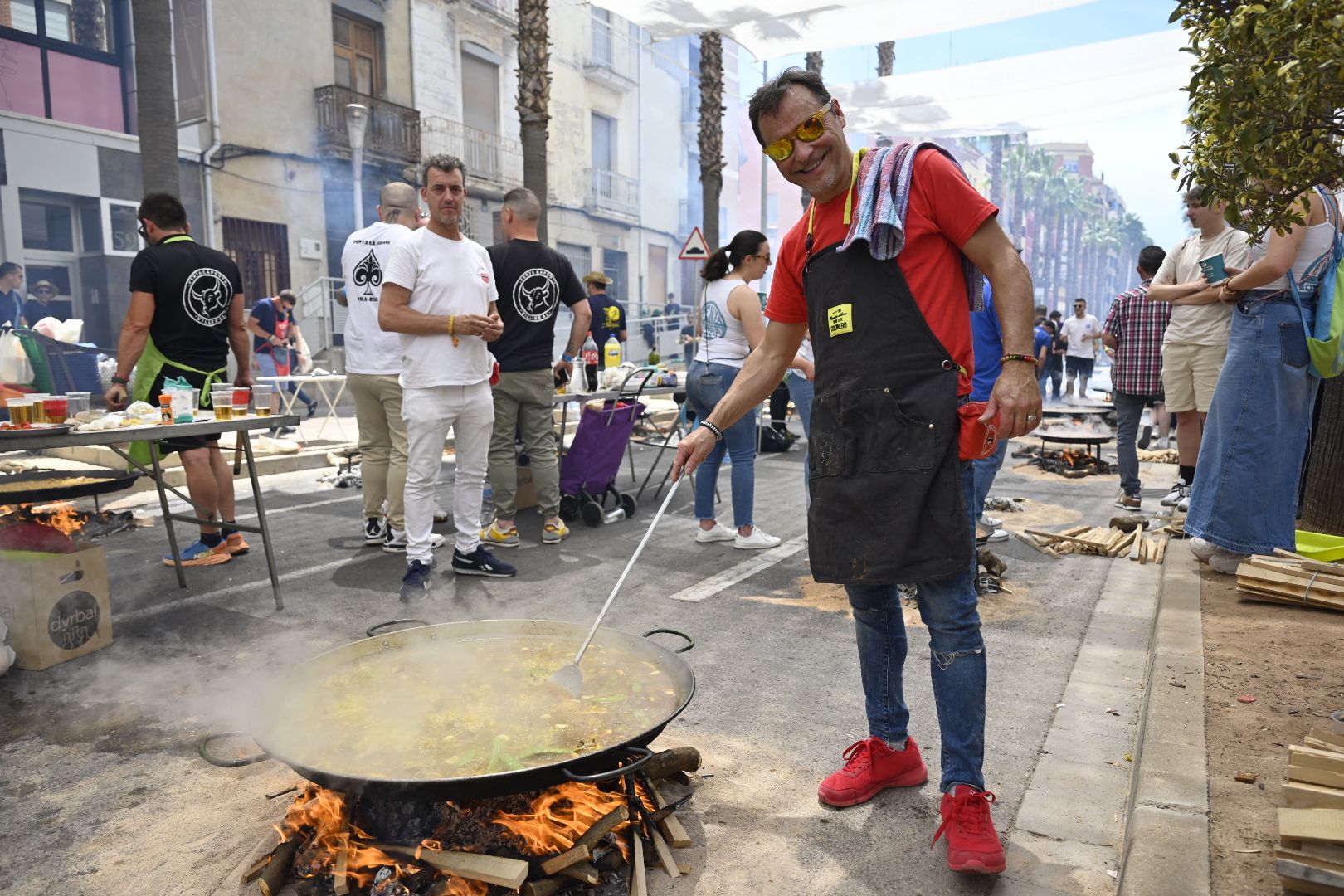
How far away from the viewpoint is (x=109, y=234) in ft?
50.7

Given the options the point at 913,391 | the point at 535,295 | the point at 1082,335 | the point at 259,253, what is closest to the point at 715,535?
the point at 535,295

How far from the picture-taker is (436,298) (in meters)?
4.93

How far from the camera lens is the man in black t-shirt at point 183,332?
520 cm

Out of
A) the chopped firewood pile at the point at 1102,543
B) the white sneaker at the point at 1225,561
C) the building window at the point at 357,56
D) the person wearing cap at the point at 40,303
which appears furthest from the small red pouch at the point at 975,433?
the building window at the point at 357,56

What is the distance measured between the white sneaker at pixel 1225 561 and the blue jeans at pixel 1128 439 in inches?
124

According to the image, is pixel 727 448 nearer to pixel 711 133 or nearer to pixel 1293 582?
pixel 1293 582

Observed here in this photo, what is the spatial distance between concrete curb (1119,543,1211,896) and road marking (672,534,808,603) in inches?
84.9

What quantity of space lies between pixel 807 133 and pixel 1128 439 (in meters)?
6.55

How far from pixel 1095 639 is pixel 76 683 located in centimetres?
454

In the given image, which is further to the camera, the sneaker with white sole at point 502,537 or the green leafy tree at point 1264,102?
the sneaker with white sole at point 502,537

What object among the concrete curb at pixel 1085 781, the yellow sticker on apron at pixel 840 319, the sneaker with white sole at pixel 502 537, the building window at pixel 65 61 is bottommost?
the concrete curb at pixel 1085 781

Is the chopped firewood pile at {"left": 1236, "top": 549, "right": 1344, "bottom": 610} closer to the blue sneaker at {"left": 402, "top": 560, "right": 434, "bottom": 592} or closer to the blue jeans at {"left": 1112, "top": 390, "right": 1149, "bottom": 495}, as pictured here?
the blue jeans at {"left": 1112, "top": 390, "right": 1149, "bottom": 495}

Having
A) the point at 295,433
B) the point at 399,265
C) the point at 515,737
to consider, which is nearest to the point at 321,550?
the point at 399,265

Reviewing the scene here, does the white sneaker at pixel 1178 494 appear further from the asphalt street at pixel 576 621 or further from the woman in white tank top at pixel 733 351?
the woman in white tank top at pixel 733 351
